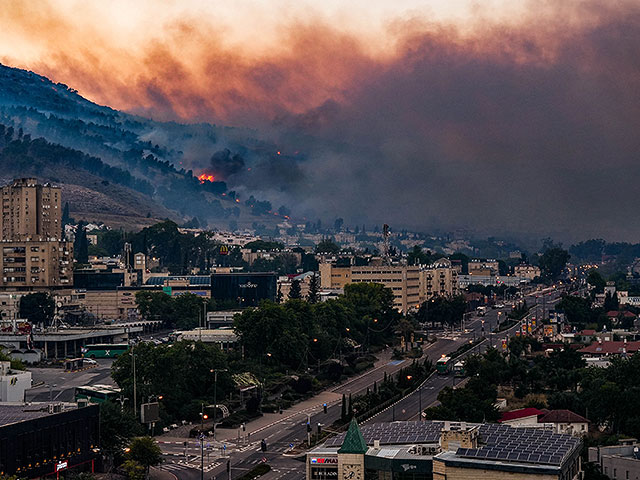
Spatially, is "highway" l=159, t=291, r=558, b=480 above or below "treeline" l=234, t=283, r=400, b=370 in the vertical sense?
below

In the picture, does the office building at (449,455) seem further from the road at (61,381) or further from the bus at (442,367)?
the bus at (442,367)

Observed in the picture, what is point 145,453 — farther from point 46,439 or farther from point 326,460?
point 326,460

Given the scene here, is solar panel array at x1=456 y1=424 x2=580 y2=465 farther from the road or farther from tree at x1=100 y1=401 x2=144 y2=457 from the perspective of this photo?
the road

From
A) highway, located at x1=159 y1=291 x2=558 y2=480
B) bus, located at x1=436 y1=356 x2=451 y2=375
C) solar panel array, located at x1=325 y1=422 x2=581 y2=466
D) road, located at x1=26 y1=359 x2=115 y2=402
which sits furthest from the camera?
bus, located at x1=436 y1=356 x2=451 y2=375

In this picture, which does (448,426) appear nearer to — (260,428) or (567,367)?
(260,428)

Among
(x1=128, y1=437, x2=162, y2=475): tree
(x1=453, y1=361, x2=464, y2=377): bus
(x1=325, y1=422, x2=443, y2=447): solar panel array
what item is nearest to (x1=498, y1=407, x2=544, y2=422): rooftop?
(x1=325, y1=422, x2=443, y2=447): solar panel array

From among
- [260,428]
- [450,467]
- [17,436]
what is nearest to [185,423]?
[260,428]
